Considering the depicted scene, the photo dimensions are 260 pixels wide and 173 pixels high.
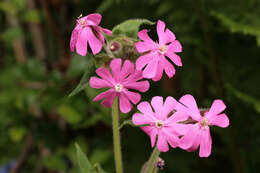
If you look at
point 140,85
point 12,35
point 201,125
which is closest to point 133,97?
point 140,85

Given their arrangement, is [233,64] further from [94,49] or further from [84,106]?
[94,49]

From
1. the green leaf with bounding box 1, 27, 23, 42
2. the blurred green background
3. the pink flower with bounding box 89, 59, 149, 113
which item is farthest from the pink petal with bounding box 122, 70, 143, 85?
the green leaf with bounding box 1, 27, 23, 42

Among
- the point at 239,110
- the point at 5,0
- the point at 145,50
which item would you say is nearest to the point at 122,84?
the point at 145,50

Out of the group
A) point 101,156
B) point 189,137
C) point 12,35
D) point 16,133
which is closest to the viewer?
point 189,137

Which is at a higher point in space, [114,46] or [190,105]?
[114,46]

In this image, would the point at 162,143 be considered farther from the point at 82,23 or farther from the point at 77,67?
the point at 77,67

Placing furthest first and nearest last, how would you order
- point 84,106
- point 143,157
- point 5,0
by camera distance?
point 5,0, point 143,157, point 84,106
